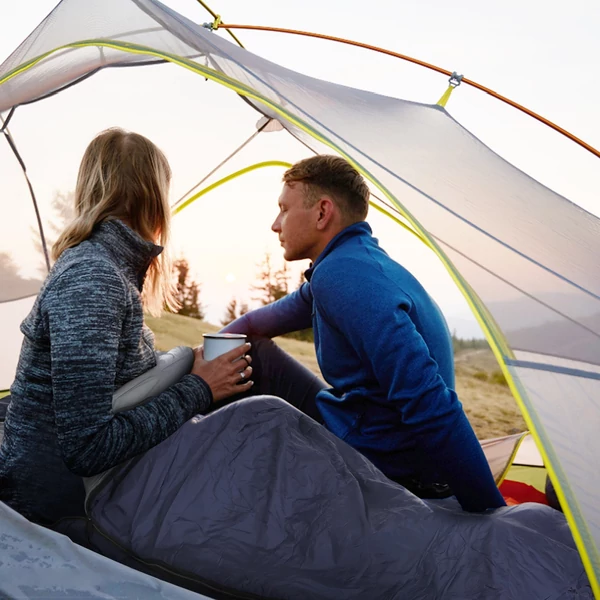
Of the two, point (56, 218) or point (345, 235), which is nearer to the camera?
point (345, 235)

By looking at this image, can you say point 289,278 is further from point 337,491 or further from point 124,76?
point 337,491

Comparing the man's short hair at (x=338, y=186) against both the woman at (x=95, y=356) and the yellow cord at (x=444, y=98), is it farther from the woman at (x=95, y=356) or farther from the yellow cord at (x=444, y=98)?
the yellow cord at (x=444, y=98)

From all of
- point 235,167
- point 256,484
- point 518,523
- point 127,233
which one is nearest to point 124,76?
point 235,167

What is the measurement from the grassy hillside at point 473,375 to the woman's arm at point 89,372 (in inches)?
151

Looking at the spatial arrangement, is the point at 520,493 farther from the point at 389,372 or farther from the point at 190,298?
the point at 190,298

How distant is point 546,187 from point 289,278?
3.97 meters

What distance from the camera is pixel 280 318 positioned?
70.2 inches

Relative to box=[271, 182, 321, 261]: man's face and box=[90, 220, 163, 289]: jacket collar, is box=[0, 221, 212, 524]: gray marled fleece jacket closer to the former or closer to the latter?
box=[90, 220, 163, 289]: jacket collar

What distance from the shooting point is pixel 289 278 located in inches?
219

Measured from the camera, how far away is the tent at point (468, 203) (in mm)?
878

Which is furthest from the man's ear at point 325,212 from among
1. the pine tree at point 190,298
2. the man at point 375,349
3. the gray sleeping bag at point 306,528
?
the pine tree at point 190,298

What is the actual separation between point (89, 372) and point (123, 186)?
356 mm

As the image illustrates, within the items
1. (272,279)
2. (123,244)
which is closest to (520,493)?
(123,244)

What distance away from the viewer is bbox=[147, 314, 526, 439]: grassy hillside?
17.4ft
